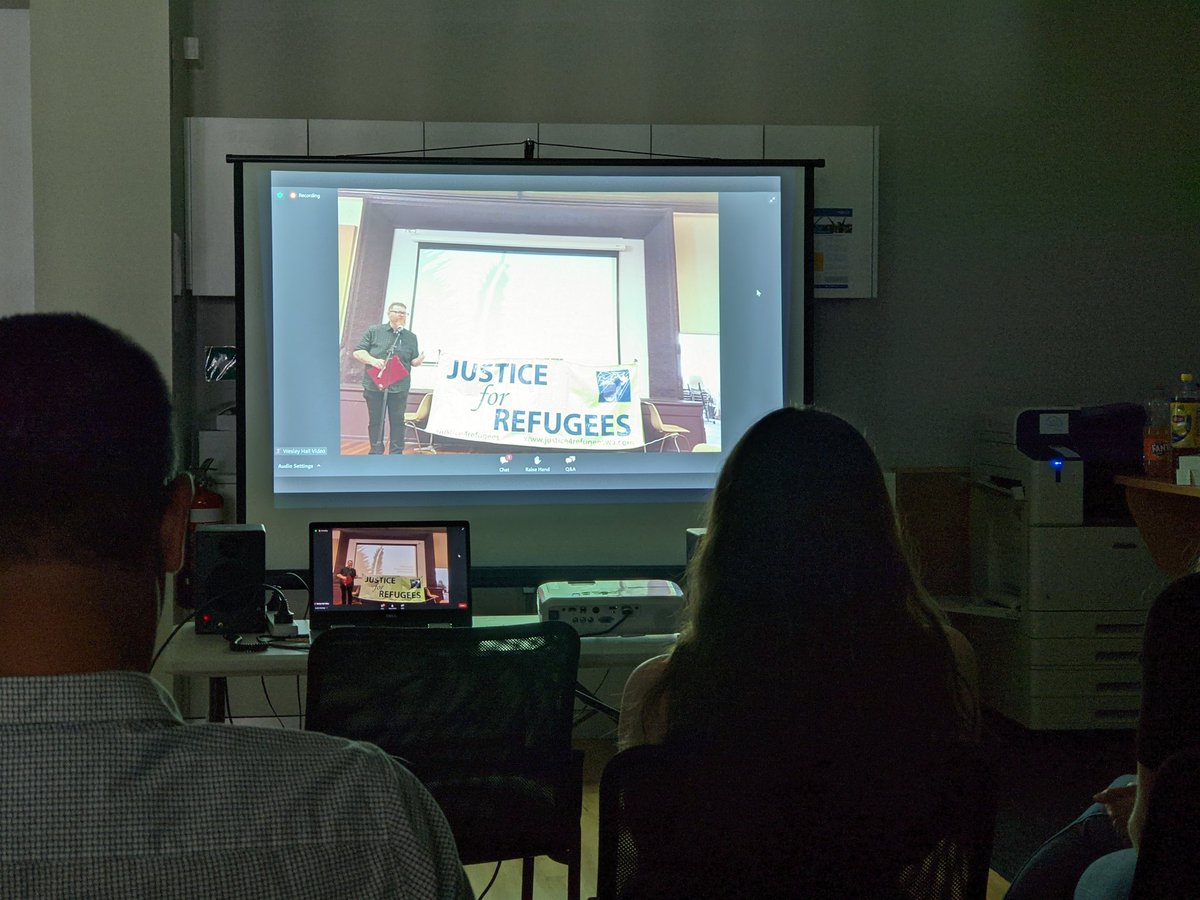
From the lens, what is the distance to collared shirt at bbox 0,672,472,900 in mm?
603

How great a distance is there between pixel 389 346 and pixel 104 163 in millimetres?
1172

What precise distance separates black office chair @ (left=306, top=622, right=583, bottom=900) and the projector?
2.27ft

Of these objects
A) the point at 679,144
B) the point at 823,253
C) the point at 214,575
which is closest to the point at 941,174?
the point at 823,253

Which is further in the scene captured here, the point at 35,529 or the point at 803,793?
the point at 803,793

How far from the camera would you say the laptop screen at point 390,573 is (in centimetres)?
263

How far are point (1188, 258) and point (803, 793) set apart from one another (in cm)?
407

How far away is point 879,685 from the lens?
4.04ft

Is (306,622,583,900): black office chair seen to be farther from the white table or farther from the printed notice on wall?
the printed notice on wall

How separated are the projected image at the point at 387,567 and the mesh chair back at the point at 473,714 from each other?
87 centimetres

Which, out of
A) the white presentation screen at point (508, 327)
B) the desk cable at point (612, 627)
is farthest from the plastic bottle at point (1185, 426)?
the desk cable at point (612, 627)

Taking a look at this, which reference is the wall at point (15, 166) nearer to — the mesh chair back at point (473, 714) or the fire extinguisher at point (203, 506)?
the fire extinguisher at point (203, 506)

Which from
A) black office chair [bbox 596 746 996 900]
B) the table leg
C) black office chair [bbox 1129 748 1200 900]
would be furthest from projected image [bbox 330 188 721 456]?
black office chair [bbox 1129 748 1200 900]

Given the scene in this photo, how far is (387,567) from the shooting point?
2.65m

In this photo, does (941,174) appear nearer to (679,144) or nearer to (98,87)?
(679,144)
